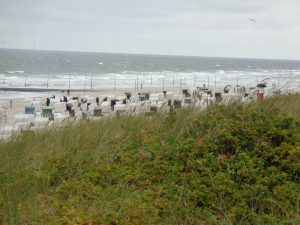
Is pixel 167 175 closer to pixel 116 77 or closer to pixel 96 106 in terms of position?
pixel 96 106

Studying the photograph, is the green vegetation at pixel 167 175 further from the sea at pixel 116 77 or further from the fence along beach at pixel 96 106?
the sea at pixel 116 77

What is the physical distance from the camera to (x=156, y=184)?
3551mm

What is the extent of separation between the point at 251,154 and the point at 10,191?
6.92 ft

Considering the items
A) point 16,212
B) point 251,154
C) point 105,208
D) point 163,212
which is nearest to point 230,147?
point 251,154

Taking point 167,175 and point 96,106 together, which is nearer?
point 167,175

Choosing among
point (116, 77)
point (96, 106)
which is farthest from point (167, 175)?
point (116, 77)

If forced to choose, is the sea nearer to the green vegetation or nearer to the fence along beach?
the fence along beach

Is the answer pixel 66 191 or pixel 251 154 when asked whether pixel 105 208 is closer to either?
pixel 66 191

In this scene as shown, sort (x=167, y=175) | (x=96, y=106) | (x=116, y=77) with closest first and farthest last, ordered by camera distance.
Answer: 1. (x=167, y=175)
2. (x=96, y=106)
3. (x=116, y=77)

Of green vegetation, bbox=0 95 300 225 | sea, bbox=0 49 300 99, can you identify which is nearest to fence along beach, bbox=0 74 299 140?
sea, bbox=0 49 300 99

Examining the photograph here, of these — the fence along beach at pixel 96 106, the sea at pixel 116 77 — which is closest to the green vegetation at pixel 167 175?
the fence along beach at pixel 96 106

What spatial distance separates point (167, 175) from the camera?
3.64m

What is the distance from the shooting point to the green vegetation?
306 cm

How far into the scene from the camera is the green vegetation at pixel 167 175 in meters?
3.06
